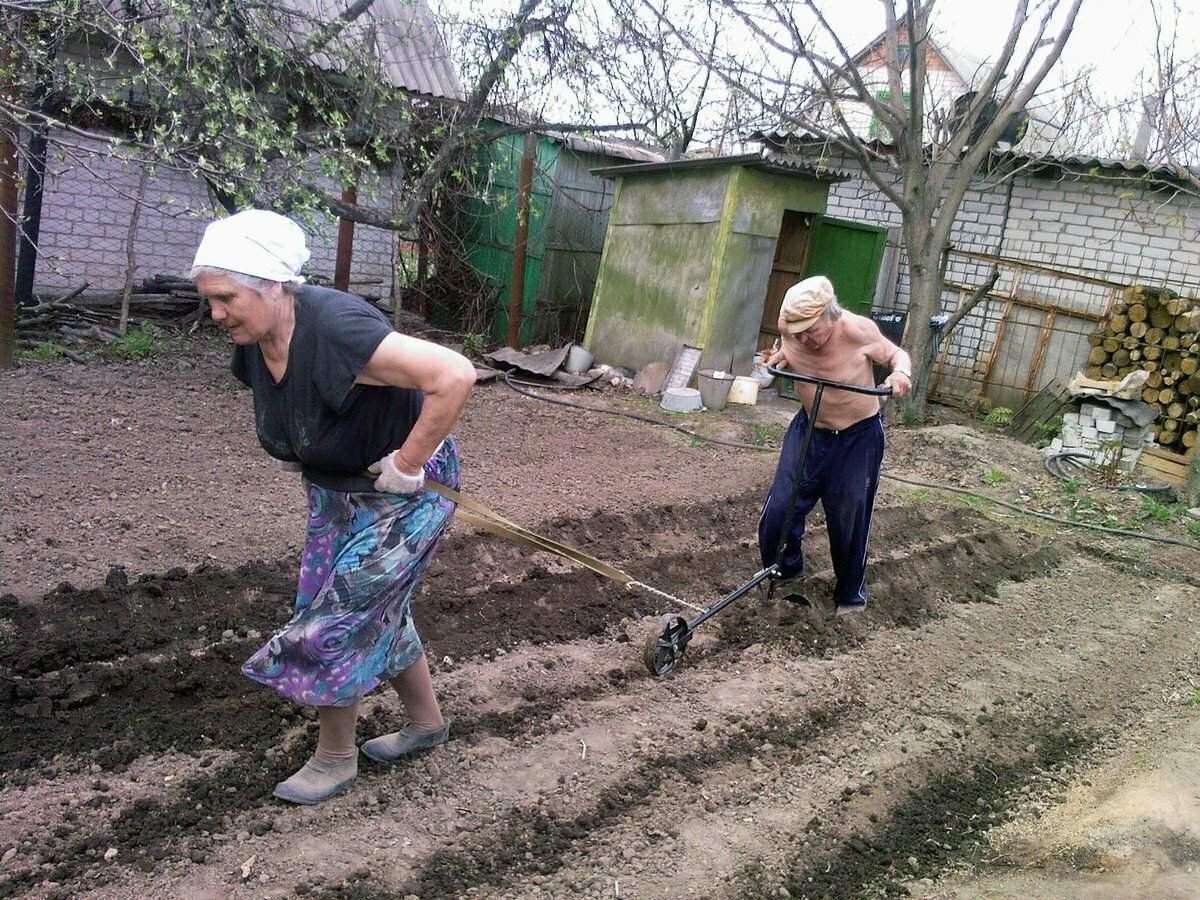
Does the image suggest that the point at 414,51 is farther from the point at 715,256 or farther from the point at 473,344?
the point at 715,256

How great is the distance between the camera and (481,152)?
12.9m

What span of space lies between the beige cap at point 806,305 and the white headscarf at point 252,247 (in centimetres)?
244

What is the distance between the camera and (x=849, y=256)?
11906 mm

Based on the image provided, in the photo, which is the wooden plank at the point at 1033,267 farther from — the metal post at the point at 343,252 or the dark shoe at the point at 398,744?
the dark shoe at the point at 398,744

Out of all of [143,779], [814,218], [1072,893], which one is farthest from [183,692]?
[814,218]

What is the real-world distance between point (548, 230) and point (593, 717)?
963 centimetres

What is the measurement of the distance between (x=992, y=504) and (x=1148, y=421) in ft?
9.43

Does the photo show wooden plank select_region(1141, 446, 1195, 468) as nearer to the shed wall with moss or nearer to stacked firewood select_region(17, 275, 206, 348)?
the shed wall with moss

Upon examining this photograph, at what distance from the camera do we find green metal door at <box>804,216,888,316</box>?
11.8 meters

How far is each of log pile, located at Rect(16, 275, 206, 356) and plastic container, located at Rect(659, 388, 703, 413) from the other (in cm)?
508

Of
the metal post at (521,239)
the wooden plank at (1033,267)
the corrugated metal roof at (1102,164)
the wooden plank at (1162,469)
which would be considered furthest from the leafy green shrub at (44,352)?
the wooden plank at (1033,267)

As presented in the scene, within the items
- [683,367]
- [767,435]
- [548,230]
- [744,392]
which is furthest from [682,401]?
[548,230]

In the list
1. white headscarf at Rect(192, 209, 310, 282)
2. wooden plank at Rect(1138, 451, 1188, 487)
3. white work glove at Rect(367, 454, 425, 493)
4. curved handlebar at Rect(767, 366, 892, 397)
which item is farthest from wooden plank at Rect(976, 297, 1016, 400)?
white headscarf at Rect(192, 209, 310, 282)

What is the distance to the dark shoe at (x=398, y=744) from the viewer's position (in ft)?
10.8
